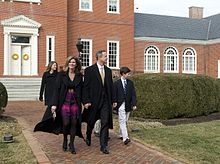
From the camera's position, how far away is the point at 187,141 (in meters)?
8.12

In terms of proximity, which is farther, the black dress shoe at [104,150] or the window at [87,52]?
the window at [87,52]

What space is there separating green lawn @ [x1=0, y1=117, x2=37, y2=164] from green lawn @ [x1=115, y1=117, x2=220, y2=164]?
2666 mm

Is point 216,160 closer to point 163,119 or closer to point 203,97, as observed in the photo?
point 163,119

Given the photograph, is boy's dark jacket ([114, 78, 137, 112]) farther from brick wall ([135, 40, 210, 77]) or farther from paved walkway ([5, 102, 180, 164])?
brick wall ([135, 40, 210, 77])

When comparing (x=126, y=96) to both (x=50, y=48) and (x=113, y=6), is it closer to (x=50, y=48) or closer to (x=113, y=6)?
(x=50, y=48)

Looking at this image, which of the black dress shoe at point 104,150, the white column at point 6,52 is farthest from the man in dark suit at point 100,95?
the white column at point 6,52

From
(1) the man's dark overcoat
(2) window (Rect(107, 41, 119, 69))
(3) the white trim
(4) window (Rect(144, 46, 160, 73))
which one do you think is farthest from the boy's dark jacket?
(4) window (Rect(144, 46, 160, 73))

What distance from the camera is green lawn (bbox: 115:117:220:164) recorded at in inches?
267

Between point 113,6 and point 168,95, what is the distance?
55.3 feet

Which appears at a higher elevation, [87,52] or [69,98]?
[87,52]

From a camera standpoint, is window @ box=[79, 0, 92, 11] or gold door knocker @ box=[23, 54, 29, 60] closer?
gold door knocker @ box=[23, 54, 29, 60]

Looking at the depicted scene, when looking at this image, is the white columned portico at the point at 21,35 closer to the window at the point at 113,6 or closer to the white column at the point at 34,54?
the white column at the point at 34,54

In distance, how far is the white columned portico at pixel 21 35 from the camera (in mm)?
22969

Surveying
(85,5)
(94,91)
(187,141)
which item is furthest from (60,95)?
(85,5)
